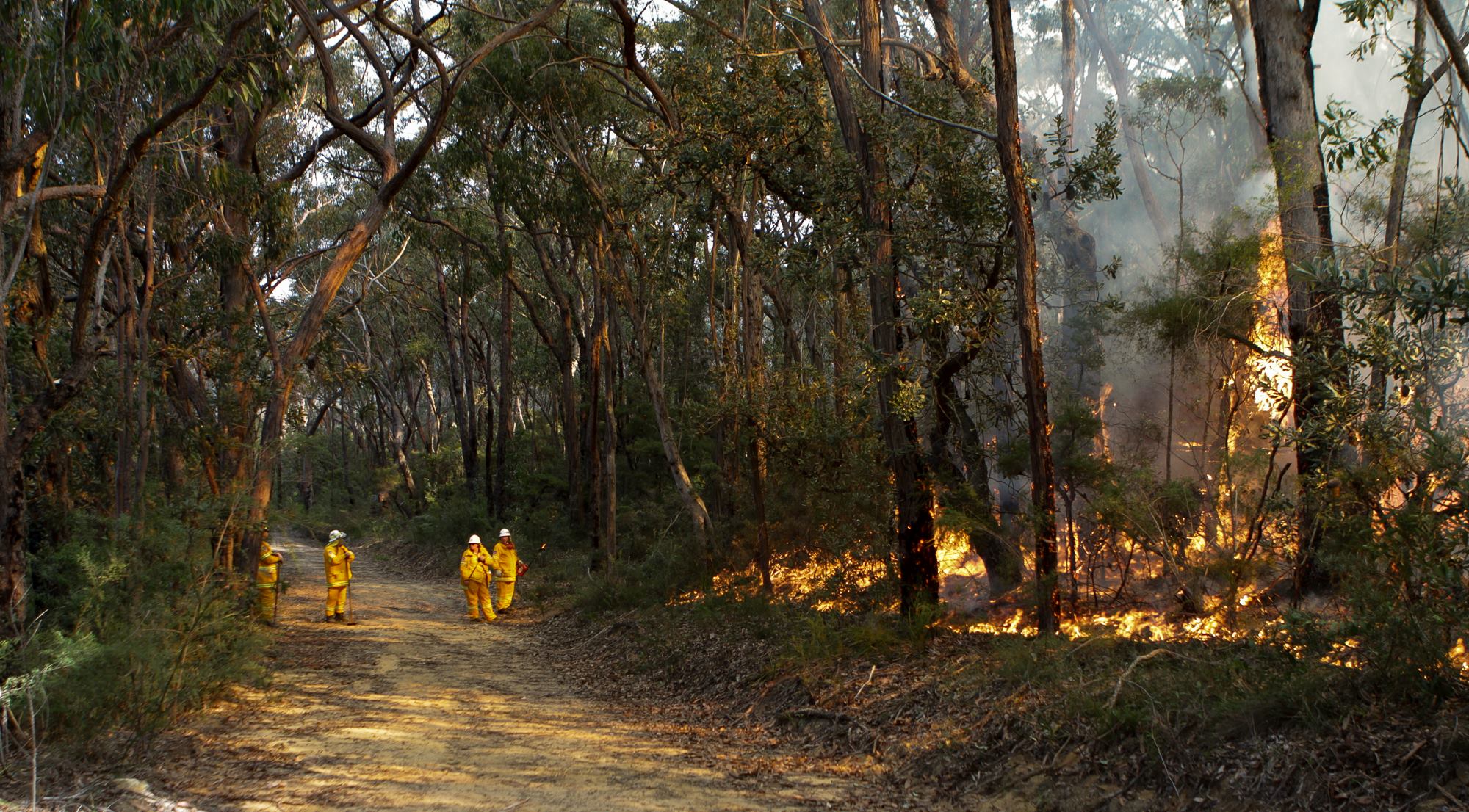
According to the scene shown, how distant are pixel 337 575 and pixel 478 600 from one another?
2.34m

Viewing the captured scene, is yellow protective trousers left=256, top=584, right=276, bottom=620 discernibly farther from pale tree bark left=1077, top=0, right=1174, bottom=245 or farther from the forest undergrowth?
pale tree bark left=1077, top=0, right=1174, bottom=245

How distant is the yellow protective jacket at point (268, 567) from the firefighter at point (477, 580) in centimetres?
289

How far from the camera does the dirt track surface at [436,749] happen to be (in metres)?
6.74

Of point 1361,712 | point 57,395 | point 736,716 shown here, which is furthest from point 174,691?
point 1361,712

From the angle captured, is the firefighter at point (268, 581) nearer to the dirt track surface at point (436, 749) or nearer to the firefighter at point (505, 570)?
the dirt track surface at point (436, 749)

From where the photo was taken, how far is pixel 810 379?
13750 millimetres

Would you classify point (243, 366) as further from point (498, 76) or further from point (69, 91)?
point (498, 76)

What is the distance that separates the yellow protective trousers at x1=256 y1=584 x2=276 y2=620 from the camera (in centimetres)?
1362

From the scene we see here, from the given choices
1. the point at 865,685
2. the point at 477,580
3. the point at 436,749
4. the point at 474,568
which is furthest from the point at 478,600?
the point at 865,685

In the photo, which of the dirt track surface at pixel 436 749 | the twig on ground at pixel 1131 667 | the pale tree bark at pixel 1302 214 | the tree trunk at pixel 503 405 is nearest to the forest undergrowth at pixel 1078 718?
the twig on ground at pixel 1131 667

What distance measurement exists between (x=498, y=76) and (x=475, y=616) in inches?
353

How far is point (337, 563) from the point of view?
622 inches

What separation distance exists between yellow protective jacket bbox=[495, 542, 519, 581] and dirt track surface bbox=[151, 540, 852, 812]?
12.5 ft

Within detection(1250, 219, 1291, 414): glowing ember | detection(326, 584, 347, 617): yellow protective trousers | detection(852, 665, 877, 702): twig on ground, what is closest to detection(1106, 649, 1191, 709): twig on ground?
detection(852, 665, 877, 702): twig on ground
